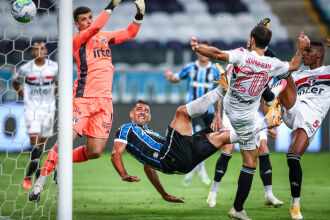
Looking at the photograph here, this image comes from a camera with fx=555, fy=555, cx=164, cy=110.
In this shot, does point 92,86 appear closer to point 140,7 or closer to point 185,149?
point 140,7

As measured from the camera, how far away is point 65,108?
4438 millimetres

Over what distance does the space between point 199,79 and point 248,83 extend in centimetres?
354

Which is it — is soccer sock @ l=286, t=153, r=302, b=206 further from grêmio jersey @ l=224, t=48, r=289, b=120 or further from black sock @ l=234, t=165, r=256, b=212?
grêmio jersey @ l=224, t=48, r=289, b=120

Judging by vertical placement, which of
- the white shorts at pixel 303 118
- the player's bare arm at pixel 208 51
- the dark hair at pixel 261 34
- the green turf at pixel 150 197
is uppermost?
the dark hair at pixel 261 34

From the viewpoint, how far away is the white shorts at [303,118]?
5824mm

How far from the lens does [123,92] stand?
1336 cm

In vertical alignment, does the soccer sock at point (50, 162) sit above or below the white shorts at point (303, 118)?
below

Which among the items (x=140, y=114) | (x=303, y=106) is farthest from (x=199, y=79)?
(x=140, y=114)

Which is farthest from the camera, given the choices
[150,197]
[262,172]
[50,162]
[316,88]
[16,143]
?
[16,143]

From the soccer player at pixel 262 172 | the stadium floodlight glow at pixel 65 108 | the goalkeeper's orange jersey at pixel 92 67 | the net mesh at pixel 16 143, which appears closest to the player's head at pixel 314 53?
the soccer player at pixel 262 172

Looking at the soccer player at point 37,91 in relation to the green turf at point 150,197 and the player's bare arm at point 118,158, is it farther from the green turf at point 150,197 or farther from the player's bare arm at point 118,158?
the player's bare arm at point 118,158

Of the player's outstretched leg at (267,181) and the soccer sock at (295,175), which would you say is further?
the player's outstretched leg at (267,181)

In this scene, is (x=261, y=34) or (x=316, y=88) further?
(x=316, y=88)

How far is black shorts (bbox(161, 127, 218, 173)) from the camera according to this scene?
16.9 feet
